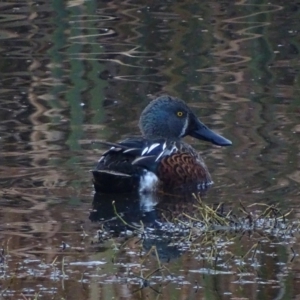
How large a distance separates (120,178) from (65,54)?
522 cm

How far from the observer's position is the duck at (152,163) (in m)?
6.98

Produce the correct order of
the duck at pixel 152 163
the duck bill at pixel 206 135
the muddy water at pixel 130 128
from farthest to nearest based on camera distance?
the duck bill at pixel 206 135 < the duck at pixel 152 163 < the muddy water at pixel 130 128

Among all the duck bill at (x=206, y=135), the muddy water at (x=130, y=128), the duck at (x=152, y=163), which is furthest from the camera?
the duck bill at (x=206, y=135)

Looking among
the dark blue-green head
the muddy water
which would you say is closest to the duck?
the dark blue-green head

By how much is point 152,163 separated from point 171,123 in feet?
2.56

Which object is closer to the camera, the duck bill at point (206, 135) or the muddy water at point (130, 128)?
the muddy water at point (130, 128)

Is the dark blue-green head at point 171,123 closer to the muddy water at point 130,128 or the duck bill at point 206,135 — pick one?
the duck bill at point 206,135

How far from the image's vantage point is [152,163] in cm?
711

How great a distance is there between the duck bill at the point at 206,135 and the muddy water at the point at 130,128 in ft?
0.38

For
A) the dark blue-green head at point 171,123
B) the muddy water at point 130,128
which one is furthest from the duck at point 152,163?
the muddy water at point 130,128

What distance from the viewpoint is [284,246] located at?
5461 millimetres

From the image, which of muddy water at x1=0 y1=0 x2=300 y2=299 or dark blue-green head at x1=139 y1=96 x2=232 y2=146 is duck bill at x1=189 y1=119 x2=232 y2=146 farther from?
muddy water at x1=0 y1=0 x2=300 y2=299

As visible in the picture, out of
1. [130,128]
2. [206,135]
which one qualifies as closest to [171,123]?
[206,135]

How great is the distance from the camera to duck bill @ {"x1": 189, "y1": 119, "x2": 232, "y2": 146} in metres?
7.67
